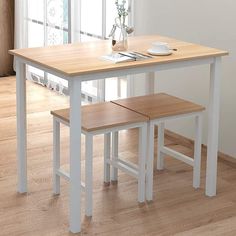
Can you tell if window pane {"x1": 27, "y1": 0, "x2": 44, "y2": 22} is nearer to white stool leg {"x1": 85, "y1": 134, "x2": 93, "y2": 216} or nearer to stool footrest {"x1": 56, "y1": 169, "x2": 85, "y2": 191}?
stool footrest {"x1": 56, "y1": 169, "x2": 85, "y2": 191}

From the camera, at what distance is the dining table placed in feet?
9.93

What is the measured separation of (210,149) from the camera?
3531mm

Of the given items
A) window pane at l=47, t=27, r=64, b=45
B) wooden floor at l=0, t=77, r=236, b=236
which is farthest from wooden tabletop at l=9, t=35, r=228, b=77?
window pane at l=47, t=27, r=64, b=45

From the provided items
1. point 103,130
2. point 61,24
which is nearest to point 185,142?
point 103,130

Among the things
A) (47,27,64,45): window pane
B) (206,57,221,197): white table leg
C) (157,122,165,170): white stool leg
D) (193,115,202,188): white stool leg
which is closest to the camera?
(206,57,221,197): white table leg

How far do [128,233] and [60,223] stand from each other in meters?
0.35

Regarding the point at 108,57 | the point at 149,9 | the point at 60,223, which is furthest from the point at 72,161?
the point at 149,9

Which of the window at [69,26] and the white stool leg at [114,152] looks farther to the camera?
the window at [69,26]

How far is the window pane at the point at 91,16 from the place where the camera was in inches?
197

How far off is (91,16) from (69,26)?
369 mm

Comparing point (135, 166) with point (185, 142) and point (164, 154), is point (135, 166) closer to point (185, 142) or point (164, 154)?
A: point (164, 154)

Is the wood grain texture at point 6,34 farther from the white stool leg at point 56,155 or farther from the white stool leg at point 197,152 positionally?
the white stool leg at point 197,152

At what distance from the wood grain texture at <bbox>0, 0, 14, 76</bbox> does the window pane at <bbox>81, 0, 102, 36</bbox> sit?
50.1 inches

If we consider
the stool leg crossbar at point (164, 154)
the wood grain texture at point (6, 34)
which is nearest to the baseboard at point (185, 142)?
the stool leg crossbar at point (164, 154)
